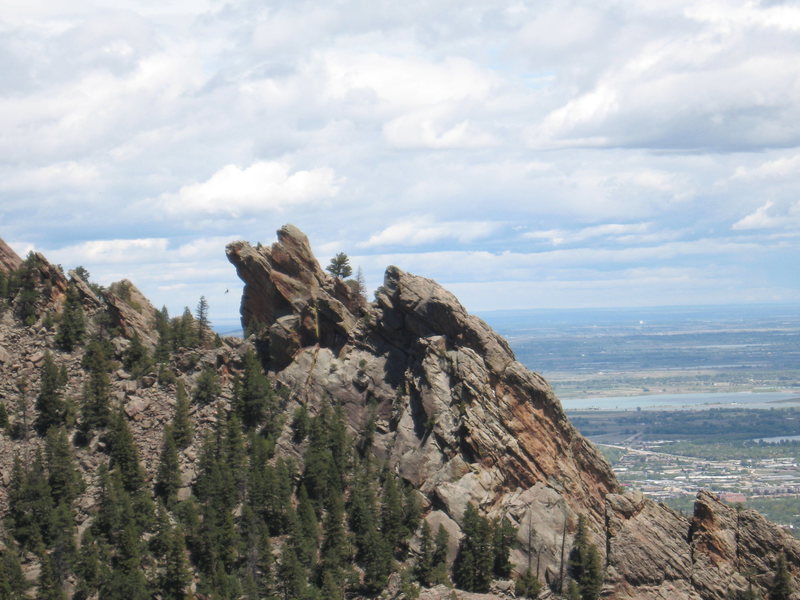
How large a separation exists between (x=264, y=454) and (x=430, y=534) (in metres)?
21.1

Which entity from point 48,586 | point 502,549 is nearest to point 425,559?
point 502,549

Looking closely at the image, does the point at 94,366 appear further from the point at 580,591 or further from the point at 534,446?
the point at 580,591

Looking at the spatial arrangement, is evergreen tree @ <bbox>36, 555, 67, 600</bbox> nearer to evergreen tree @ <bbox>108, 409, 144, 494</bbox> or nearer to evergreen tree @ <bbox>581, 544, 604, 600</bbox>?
evergreen tree @ <bbox>108, 409, 144, 494</bbox>

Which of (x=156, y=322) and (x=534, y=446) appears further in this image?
(x=156, y=322)

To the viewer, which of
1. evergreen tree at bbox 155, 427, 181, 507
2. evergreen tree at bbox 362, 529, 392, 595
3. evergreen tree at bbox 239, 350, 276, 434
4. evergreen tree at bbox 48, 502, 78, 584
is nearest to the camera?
evergreen tree at bbox 48, 502, 78, 584

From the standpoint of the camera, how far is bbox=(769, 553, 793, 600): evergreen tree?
350ft

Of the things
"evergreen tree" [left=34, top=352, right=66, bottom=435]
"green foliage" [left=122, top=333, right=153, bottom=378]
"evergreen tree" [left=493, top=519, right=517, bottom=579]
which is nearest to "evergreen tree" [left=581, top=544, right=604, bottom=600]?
"evergreen tree" [left=493, top=519, right=517, bottom=579]

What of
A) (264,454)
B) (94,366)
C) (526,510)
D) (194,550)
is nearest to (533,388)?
(526,510)

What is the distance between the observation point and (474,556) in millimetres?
103312

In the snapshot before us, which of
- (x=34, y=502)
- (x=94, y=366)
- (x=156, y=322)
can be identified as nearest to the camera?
(x=34, y=502)

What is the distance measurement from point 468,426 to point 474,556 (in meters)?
15.7

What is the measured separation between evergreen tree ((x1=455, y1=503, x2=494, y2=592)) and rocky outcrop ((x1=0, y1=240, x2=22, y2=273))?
2833 inches

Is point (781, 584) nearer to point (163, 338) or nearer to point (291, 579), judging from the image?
point (291, 579)

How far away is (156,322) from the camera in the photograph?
440 feet
